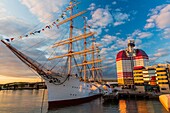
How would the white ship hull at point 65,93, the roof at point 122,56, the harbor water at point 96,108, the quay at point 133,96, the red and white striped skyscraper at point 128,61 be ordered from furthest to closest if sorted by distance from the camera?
the roof at point 122,56
the red and white striped skyscraper at point 128,61
the quay at point 133,96
the white ship hull at point 65,93
the harbor water at point 96,108

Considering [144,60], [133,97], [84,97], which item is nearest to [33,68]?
[84,97]

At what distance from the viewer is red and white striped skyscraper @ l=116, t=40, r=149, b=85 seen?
108250 millimetres

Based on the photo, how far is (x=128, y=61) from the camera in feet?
375

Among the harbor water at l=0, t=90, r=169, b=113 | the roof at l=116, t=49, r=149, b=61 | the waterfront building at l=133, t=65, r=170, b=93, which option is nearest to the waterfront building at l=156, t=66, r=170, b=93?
the waterfront building at l=133, t=65, r=170, b=93

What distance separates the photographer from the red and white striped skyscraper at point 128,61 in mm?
108250

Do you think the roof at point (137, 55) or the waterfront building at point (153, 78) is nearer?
the waterfront building at point (153, 78)

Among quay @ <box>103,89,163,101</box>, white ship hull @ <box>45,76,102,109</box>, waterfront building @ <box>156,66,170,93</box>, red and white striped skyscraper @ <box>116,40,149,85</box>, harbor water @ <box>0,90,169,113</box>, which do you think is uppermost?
red and white striped skyscraper @ <box>116,40,149,85</box>

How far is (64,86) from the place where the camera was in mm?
30734

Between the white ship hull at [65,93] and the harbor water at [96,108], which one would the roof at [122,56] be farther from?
the white ship hull at [65,93]

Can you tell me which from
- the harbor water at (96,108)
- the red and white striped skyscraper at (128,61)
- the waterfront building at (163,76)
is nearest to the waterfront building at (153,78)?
the waterfront building at (163,76)

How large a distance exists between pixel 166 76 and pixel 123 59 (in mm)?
53357

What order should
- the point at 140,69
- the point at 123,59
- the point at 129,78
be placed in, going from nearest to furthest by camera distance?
1. the point at 140,69
2. the point at 129,78
3. the point at 123,59

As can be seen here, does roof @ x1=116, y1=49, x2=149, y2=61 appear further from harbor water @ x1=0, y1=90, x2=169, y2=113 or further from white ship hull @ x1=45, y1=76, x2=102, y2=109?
white ship hull @ x1=45, y1=76, x2=102, y2=109

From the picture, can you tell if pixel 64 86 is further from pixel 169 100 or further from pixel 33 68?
pixel 169 100
